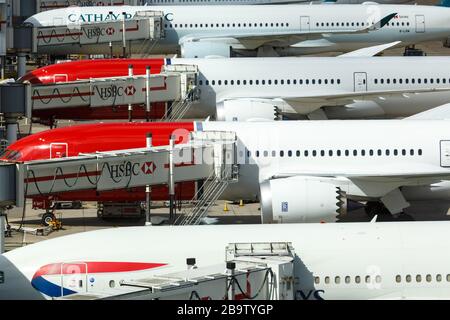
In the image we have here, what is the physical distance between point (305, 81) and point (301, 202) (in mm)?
16836

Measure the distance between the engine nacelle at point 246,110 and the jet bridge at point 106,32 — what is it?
17716 mm

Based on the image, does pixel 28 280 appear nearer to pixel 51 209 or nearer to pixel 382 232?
pixel 382 232

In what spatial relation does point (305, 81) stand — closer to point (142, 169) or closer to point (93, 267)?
point (142, 169)

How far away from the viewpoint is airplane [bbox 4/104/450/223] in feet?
128

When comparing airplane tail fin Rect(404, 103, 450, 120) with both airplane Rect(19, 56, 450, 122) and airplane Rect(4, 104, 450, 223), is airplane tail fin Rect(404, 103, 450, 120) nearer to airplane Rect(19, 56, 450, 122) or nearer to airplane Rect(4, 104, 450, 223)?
airplane Rect(19, 56, 450, 122)

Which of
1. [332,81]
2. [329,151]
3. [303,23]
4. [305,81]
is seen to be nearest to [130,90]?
[305,81]

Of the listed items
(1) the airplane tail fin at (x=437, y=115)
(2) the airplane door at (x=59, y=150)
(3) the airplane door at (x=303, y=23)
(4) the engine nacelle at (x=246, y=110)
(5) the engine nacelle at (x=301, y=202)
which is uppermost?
(3) the airplane door at (x=303, y=23)

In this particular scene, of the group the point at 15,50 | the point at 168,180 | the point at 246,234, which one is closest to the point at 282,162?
the point at 168,180

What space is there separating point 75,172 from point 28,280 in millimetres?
12743

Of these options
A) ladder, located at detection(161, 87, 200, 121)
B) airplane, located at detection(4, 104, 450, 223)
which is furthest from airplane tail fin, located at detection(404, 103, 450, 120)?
ladder, located at detection(161, 87, 200, 121)

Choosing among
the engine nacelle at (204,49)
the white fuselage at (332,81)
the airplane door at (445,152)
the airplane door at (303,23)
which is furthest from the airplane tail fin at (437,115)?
the airplane door at (303,23)

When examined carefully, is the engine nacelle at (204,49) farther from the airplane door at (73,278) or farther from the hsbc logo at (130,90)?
the airplane door at (73,278)

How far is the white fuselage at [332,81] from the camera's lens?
173 feet

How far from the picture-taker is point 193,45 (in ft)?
213
